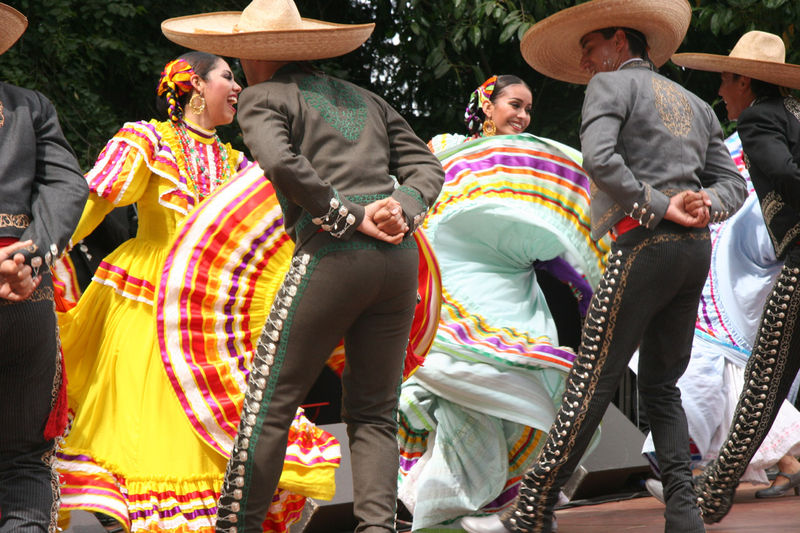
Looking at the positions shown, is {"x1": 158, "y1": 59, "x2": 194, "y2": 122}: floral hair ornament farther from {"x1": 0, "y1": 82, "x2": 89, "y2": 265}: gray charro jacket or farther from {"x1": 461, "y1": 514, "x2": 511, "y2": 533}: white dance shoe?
{"x1": 461, "y1": 514, "x2": 511, "y2": 533}: white dance shoe

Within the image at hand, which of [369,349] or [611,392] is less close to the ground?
[369,349]

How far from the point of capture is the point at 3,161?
2525mm

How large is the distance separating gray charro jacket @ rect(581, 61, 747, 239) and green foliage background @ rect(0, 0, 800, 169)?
3.22 m

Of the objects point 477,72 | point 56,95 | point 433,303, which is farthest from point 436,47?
point 433,303

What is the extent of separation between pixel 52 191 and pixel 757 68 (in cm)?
267

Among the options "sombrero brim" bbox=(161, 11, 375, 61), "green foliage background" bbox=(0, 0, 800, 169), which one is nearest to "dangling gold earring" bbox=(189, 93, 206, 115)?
"sombrero brim" bbox=(161, 11, 375, 61)

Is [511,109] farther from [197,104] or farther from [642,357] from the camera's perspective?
[642,357]

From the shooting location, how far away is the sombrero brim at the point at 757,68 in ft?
12.9

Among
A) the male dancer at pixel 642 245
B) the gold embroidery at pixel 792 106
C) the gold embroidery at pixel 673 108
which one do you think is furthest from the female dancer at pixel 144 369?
the gold embroidery at pixel 792 106

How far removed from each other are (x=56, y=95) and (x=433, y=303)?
4.60m

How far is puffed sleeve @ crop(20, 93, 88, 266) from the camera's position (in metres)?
2.53

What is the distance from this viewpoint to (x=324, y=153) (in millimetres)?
2732

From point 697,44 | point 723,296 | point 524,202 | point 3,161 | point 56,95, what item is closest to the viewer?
point 3,161

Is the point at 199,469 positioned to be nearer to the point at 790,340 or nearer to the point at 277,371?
the point at 277,371
